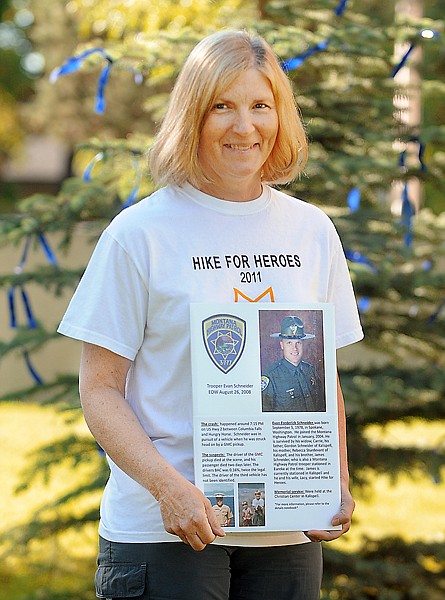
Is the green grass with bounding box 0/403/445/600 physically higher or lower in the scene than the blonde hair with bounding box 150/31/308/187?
lower

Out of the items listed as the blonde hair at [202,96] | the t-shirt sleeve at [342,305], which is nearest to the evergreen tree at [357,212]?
the t-shirt sleeve at [342,305]

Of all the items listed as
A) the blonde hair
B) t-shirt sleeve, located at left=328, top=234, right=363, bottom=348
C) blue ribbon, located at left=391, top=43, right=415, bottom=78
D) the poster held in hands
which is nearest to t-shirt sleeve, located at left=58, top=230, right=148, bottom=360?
the poster held in hands

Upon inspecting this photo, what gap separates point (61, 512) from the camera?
4.90m

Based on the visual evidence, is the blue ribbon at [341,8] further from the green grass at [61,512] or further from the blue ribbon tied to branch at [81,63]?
the green grass at [61,512]

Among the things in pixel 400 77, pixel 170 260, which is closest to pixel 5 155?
pixel 400 77

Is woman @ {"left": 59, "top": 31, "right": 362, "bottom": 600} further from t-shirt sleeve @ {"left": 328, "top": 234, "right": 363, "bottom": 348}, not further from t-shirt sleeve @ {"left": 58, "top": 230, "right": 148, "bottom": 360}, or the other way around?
t-shirt sleeve @ {"left": 328, "top": 234, "right": 363, "bottom": 348}

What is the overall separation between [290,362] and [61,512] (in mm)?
2986

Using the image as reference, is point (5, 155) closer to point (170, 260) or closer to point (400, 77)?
point (400, 77)

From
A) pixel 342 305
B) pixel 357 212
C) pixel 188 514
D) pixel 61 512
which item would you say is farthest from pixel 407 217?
pixel 188 514

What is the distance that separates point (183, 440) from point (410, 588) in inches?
118

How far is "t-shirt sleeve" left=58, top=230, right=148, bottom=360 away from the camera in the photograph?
2.15m

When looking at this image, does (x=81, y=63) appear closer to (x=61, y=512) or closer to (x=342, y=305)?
(x=61, y=512)

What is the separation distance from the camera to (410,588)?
15.9 feet

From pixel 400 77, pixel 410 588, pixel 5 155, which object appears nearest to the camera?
pixel 410 588
